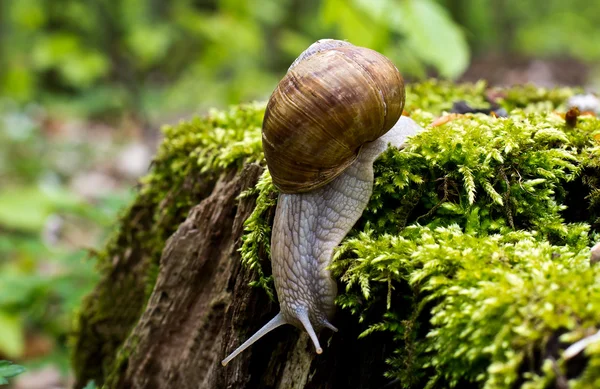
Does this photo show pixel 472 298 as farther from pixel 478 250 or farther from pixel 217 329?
pixel 217 329

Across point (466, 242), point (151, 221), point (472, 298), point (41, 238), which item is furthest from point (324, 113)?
point (41, 238)

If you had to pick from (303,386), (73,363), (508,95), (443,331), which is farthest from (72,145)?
(443,331)

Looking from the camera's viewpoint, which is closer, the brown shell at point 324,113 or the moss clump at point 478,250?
the moss clump at point 478,250

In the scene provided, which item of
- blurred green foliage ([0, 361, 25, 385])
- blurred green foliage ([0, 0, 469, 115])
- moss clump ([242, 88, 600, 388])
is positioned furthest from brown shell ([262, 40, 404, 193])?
blurred green foliage ([0, 0, 469, 115])

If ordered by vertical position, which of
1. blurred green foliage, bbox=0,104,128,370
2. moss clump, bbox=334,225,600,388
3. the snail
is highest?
blurred green foliage, bbox=0,104,128,370

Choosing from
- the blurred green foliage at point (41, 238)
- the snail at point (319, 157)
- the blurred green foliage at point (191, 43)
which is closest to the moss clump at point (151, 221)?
the blurred green foliage at point (41, 238)

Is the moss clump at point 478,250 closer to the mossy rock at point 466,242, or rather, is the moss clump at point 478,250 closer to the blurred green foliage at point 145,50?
the mossy rock at point 466,242

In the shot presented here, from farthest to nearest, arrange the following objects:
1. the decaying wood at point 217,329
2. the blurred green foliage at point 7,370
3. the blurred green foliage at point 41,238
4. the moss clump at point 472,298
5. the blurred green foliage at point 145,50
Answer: the blurred green foliage at point 145,50, the blurred green foliage at point 41,238, the decaying wood at point 217,329, the blurred green foliage at point 7,370, the moss clump at point 472,298

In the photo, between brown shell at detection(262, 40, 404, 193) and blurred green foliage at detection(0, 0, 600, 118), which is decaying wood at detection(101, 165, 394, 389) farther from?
blurred green foliage at detection(0, 0, 600, 118)
